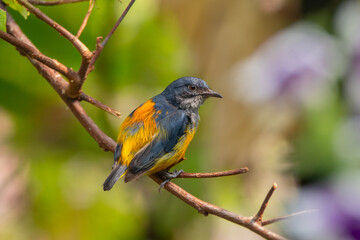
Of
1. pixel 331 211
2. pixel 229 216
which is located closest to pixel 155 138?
pixel 229 216

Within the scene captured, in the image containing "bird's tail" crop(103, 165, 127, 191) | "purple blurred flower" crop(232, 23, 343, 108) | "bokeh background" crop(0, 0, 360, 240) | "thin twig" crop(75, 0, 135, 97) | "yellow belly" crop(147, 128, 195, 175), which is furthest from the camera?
"purple blurred flower" crop(232, 23, 343, 108)

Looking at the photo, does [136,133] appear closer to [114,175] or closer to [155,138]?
[155,138]

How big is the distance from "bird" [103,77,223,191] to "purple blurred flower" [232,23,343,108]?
1.21 m

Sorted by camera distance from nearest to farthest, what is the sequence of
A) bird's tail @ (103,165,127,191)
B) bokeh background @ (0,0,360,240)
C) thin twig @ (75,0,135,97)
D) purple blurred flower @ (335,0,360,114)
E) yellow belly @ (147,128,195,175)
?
thin twig @ (75,0,135,97) → bird's tail @ (103,165,127,191) → yellow belly @ (147,128,195,175) → bokeh background @ (0,0,360,240) → purple blurred flower @ (335,0,360,114)

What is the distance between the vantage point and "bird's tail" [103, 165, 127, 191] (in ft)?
6.82

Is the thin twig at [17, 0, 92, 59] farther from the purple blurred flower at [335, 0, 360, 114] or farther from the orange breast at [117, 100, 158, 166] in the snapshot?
the purple blurred flower at [335, 0, 360, 114]

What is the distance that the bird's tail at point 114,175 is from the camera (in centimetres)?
208

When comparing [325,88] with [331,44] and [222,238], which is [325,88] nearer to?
[331,44]

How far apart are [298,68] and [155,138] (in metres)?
1.70

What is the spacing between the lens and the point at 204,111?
359 cm

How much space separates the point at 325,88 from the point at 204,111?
791 millimetres

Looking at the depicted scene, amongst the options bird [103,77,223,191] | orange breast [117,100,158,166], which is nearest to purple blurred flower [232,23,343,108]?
bird [103,77,223,191]

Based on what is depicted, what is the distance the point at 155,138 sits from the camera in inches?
89.5

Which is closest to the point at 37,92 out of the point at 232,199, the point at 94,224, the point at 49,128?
the point at 49,128
